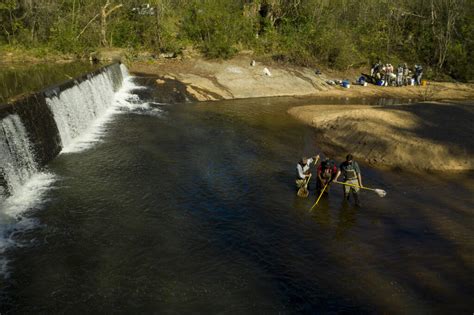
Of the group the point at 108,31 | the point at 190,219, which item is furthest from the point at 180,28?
the point at 190,219

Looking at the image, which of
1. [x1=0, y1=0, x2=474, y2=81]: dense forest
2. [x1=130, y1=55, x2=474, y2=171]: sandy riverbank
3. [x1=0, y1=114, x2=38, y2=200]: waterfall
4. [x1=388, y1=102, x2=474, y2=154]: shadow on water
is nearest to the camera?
[x1=0, y1=114, x2=38, y2=200]: waterfall

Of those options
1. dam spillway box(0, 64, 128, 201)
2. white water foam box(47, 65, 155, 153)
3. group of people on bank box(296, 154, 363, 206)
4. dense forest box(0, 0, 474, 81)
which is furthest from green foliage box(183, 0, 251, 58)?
group of people on bank box(296, 154, 363, 206)

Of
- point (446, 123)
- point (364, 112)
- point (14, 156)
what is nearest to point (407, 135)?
point (446, 123)

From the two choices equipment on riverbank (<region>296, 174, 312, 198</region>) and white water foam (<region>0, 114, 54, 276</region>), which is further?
equipment on riverbank (<region>296, 174, 312, 198</region>)

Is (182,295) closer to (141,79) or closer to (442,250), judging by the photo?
(442,250)

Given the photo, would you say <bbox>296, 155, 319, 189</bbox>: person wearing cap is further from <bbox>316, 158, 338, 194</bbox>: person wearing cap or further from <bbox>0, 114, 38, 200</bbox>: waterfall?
<bbox>0, 114, 38, 200</bbox>: waterfall

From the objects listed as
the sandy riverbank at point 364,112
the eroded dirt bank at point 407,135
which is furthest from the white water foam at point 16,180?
the eroded dirt bank at point 407,135
